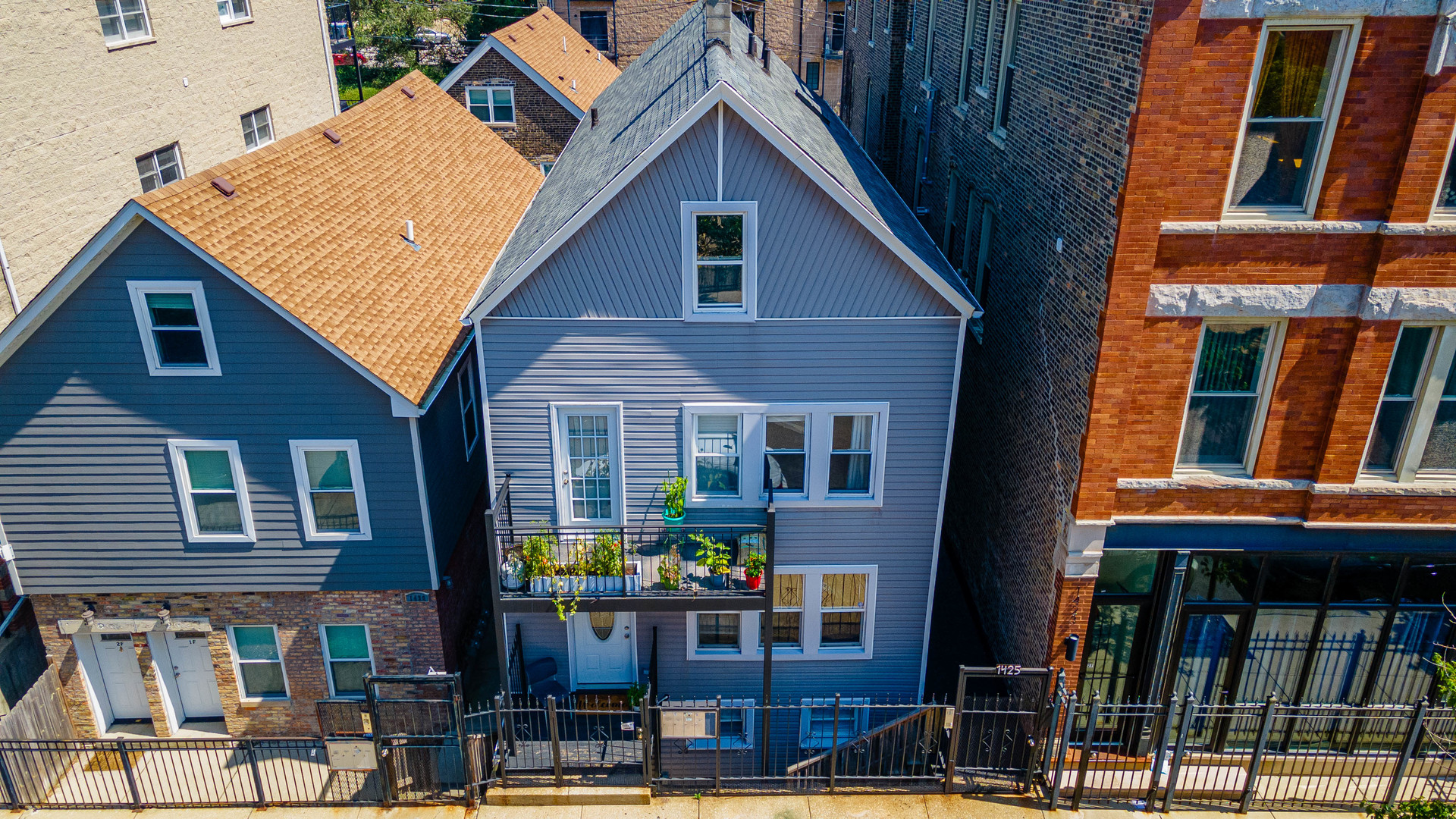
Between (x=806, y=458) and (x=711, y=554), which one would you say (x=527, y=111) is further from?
(x=711, y=554)

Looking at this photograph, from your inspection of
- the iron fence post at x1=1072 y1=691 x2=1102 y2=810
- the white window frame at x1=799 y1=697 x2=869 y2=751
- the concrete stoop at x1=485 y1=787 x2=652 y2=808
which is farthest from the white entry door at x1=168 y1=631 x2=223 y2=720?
the iron fence post at x1=1072 y1=691 x2=1102 y2=810

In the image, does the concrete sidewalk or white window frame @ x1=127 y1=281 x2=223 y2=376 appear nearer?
white window frame @ x1=127 y1=281 x2=223 y2=376

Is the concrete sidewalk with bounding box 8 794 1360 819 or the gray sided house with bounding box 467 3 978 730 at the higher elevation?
the gray sided house with bounding box 467 3 978 730

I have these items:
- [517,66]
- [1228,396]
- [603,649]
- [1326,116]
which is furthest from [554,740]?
[517,66]

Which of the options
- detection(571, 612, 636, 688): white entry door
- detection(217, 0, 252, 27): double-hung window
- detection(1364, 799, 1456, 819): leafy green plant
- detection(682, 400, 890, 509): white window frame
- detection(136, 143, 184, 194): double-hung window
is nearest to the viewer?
detection(1364, 799, 1456, 819): leafy green plant

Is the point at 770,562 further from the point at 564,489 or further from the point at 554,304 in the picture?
the point at 554,304

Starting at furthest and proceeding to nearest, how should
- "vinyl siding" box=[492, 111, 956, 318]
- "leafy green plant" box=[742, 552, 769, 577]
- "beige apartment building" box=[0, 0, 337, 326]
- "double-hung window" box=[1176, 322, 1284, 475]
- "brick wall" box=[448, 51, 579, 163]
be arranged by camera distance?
"brick wall" box=[448, 51, 579, 163] → "beige apartment building" box=[0, 0, 337, 326] → "leafy green plant" box=[742, 552, 769, 577] → "vinyl siding" box=[492, 111, 956, 318] → "double-hung window" box=[1176, 322, 1284, 475]

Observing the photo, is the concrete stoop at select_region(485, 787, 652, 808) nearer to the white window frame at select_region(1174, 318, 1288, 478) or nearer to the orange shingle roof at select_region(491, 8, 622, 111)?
the white window frame at select_region(1174, 318, 1288, 478)
